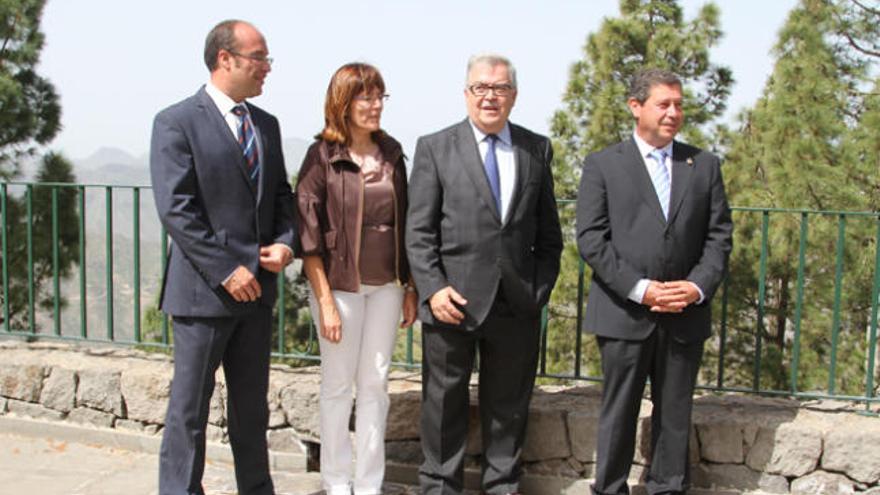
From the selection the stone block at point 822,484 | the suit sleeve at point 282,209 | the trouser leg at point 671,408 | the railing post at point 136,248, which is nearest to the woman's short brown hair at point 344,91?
the suit sleeve at point 282,209

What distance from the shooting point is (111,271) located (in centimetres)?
470

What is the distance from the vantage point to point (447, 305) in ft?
11.1

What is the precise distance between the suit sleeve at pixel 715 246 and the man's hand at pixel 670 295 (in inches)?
2.1

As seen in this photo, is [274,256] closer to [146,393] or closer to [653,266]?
[653,266]

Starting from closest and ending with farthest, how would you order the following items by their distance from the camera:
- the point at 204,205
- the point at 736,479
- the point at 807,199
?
the point at 204,205
the point at 736,479
the point at 807,199

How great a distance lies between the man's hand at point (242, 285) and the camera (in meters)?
3.19

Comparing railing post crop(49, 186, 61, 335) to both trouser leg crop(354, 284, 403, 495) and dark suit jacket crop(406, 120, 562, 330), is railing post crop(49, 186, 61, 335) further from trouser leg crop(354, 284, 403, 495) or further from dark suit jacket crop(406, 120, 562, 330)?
dark suit jacket crop(406, 120, 562, 330)

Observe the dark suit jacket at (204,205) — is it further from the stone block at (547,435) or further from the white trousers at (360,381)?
the stone block at (547,435)

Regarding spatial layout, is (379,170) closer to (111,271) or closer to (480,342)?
(480,342)

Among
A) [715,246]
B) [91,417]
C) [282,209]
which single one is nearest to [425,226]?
[282,209]

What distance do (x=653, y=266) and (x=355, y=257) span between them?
1.13 meters

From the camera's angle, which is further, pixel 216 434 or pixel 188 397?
pixel 216 434

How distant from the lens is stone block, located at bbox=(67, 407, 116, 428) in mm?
4676

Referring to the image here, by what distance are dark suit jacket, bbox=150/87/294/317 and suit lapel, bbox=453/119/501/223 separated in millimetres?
734
